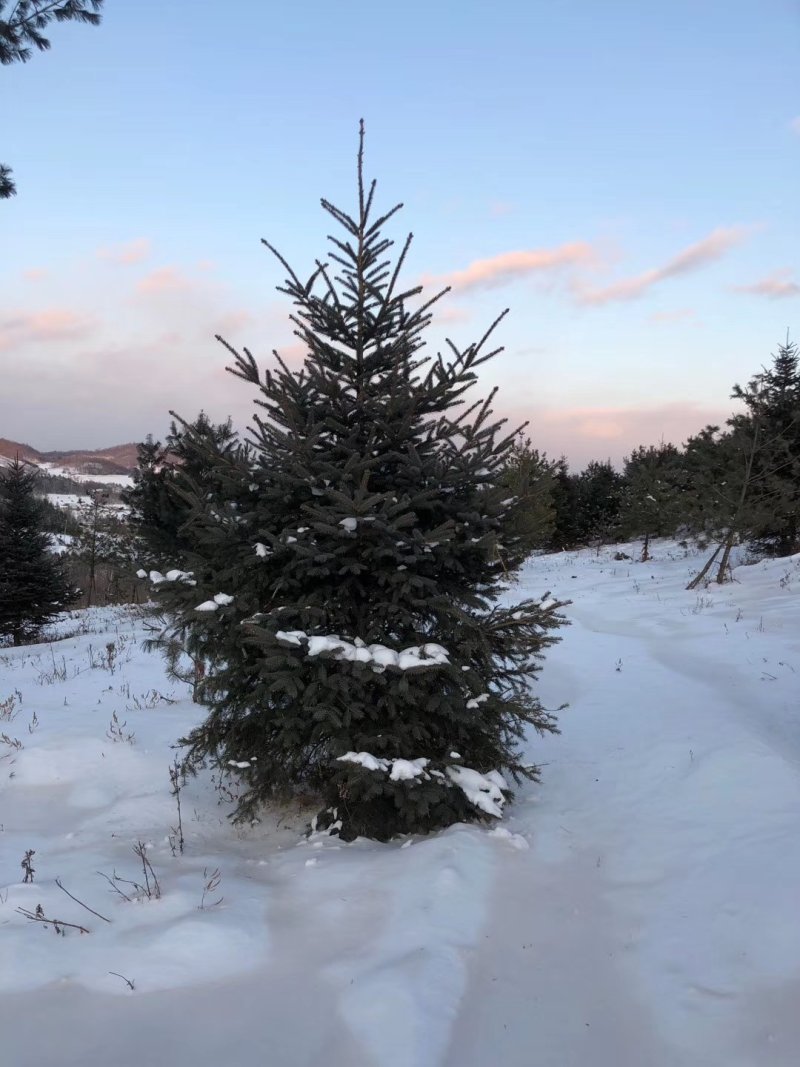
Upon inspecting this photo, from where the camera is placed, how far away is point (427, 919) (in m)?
3.27

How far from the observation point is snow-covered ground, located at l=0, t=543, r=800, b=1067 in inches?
99.2

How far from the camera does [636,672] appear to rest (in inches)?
344

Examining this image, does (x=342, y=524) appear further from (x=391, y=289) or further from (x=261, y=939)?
(x=261, y=939)

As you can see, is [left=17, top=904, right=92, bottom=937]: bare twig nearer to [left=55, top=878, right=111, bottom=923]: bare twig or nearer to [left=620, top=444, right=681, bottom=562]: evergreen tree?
[left=55, top=878, right=111, bottom=923]: bare twig

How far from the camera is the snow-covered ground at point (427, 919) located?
2.52 metres

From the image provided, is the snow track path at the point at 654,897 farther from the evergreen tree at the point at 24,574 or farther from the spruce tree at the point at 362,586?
the evergreen tree at the point at 24,574

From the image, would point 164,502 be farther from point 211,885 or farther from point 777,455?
point 777,455

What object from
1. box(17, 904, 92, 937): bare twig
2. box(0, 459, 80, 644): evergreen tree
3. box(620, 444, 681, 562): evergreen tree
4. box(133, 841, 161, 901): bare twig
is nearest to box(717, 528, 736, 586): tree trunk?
box(620, 444, 681, 562): evergreen tree

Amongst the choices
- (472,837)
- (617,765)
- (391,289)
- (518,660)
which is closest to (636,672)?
(617,765)

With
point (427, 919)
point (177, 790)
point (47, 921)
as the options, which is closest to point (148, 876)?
point (47, 921)

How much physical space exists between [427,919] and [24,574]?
A: 2416cm

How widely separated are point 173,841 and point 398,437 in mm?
3386

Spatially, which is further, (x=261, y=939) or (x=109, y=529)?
(x=109, y=529)

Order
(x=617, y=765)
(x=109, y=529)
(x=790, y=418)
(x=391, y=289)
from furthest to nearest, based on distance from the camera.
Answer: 1. (x=109, y=529)
2. (x=790, y=418)
3. (x=617, y=765)
4. (x=391, y=289)
